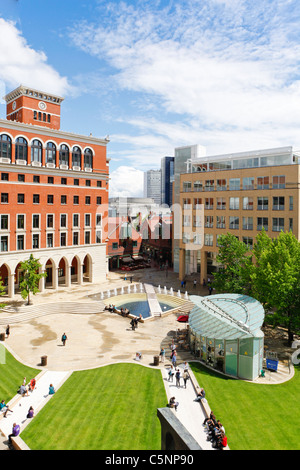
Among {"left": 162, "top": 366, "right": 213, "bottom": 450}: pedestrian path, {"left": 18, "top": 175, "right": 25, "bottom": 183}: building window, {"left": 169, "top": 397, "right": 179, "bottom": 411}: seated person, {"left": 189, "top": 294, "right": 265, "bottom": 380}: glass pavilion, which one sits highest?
{"left": 18, "top": 175, "right": 25, "bottom": 183}: building window

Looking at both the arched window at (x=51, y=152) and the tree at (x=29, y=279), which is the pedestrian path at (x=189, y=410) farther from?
the arched window at (x=51, y=152)

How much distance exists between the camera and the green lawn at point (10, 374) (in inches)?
1063

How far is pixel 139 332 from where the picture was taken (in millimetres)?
41344

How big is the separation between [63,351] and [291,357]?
77.4 feet

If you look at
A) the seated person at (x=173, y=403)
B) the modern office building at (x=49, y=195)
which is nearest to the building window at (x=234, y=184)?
the modern office building at (x=49, y=195)

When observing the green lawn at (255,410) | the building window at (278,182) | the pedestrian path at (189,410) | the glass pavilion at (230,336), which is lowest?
the pedestrian path at (189,410)

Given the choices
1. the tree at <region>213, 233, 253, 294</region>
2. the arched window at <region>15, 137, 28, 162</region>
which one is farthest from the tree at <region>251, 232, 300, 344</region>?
the arched window at <region>15, 137, 28, 162</region>

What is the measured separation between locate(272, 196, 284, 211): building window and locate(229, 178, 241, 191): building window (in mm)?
7387

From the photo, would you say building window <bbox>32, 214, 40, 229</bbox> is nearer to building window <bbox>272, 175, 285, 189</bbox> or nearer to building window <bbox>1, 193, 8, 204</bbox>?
building window <bbox>1, 193, 8, 204</bbox>

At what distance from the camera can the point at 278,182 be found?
52062 millimetres

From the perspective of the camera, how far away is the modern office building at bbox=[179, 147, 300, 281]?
51.4 m

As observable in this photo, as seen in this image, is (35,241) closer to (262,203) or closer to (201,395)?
(262,203)

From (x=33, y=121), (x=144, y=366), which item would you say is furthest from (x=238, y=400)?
(x=33, y=121)

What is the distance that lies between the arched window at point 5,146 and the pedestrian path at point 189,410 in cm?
4114
